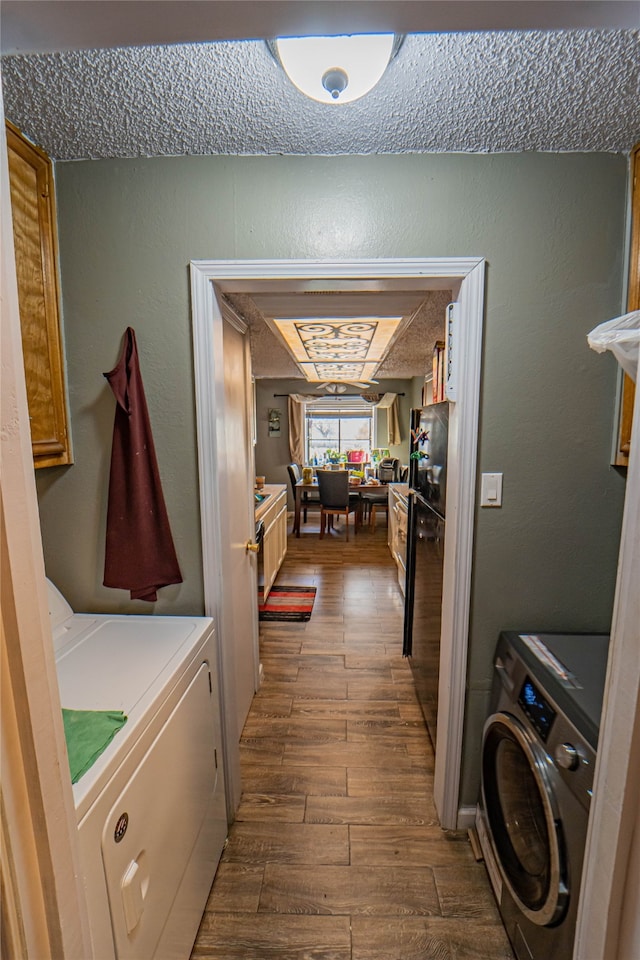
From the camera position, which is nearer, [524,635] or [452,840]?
[524,635]

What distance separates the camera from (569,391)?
1.39 metres

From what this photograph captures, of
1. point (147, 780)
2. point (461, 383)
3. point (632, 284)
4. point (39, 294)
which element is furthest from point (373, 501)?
point (147, 780)

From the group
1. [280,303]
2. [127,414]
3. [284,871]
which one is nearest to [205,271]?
[127,414]

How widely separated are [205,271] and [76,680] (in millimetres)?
1283

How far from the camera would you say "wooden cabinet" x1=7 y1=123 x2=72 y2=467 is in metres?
1.19

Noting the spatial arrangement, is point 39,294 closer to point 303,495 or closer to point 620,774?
point 620,774

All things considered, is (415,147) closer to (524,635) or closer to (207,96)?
(207,96)

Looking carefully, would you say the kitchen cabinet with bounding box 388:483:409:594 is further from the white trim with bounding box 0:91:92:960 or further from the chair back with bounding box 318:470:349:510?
the white trim with bounding box 0:91:92:960

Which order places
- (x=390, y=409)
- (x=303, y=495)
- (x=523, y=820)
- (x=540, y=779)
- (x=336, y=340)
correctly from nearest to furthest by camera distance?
(x=540, y=779), (x=523, y=820), (x=336, y=340), (x=303, y=495), (x=390, y=409)

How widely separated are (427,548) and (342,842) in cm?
125

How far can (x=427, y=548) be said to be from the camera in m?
2.07

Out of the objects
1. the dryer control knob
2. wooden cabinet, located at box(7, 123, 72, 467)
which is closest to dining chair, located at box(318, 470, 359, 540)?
wooden cabinet, located at box(7, 123, 72, 467)

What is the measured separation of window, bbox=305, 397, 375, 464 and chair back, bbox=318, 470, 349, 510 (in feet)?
6.00

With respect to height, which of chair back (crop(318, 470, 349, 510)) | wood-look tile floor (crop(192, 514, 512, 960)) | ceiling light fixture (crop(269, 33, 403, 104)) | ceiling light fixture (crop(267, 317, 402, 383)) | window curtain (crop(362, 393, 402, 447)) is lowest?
wood-look tile floor (crop(192, 514, 512, 960))
